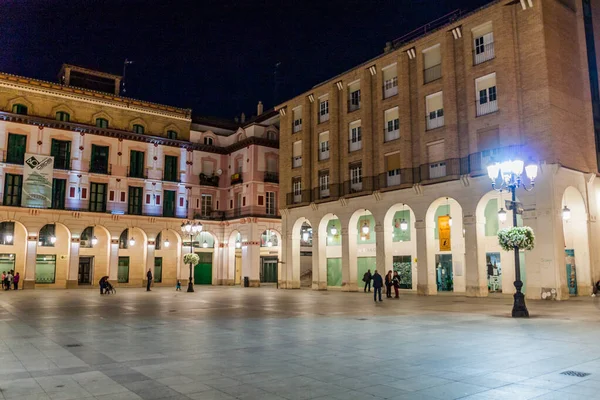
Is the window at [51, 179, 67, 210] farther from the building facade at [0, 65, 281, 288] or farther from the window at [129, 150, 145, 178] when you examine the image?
the window at [129, 150, 145, 178]

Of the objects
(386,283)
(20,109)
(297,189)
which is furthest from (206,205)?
(386,283)

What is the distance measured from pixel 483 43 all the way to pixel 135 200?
33808 millimetres

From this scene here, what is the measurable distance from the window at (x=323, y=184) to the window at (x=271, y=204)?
10.7m

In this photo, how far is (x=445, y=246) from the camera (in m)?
31.3

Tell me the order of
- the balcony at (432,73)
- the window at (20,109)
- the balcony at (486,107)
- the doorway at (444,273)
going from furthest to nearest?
the window at (20,109), the doorway at (444,273), the balcony at (432,73), the balcony at (486,107)

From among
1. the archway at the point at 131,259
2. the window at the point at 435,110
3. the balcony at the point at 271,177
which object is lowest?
the archway at the point at 131,259

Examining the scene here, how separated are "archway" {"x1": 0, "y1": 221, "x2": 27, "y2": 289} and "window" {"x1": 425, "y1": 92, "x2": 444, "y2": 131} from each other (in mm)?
33852

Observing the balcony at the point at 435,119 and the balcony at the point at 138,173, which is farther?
the balcony at the point at 138,173

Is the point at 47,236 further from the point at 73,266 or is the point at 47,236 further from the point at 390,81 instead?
the point at 390,81

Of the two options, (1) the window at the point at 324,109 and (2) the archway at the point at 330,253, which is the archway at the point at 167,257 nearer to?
(2) the archway at the point at 330,253

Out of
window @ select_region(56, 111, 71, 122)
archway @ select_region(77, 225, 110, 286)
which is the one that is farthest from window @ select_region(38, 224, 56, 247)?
window @ select_region(56, 111, 71, 122)

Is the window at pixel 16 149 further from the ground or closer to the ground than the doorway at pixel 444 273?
further from the ground

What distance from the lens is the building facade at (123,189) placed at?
42.2 m

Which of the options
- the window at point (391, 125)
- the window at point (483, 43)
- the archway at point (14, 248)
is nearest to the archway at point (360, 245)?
the window at point (391, 125)
